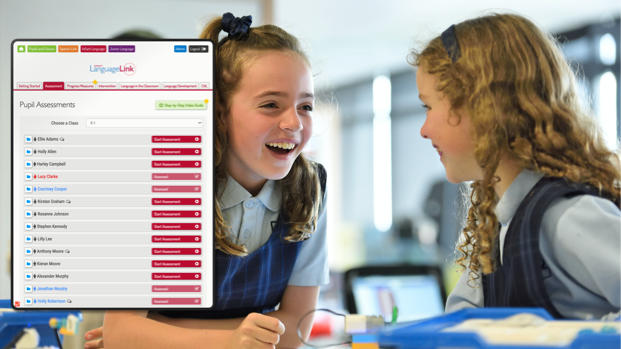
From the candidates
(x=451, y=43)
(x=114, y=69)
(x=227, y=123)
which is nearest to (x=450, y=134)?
(x=451, y=43)

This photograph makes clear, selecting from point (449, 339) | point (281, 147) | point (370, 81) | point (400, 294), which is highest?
point (370, 81)

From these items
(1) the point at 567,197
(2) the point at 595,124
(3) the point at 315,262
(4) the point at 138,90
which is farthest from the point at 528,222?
(4) the point at 138,90

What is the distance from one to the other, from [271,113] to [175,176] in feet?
0.73

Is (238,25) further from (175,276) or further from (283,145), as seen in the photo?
(175,276)

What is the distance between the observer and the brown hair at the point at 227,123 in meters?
0.99

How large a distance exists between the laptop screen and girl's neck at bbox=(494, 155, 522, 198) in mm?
967

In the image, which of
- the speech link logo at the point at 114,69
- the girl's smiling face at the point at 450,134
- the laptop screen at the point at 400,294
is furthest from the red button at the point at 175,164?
the laptop screen at the point at 400,294

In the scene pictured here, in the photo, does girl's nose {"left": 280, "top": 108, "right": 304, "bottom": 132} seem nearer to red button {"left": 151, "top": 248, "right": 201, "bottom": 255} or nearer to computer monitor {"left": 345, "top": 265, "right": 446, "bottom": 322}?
red button {"left": 151, "top": 248, "right": 201, "bottom": 255}

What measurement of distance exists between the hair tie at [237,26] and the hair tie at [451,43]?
299 mm

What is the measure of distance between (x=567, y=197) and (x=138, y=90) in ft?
1.73

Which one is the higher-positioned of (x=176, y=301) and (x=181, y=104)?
(x=181, y=104)

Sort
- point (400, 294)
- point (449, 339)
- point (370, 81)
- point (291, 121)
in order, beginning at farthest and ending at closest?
point (370, 81)
point (400, 294)
point (291, 121)
point (449, 339)

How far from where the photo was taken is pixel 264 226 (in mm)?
1034

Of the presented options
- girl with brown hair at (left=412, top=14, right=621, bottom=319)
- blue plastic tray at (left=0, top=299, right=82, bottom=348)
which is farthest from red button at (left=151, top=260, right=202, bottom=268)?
girl with brown hair at (left=412, top=14, right=621, bottom=319)
